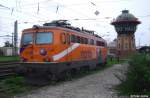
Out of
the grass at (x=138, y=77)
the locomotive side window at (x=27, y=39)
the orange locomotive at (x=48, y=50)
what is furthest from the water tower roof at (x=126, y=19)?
the grass at (x=138, y=77)

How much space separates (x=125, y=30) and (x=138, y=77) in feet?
162

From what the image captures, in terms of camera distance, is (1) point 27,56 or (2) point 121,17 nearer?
(1) point 27,56

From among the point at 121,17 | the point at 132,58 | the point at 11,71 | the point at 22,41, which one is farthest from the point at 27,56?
the point at 121,17

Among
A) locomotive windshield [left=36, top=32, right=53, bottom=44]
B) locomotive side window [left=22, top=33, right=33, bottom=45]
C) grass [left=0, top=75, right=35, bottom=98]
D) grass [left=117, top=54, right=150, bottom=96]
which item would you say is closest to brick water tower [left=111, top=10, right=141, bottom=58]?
locomotive side window [left=22, top=33, right=33, bottom=45]

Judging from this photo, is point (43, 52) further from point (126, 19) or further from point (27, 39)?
point (126, 19)

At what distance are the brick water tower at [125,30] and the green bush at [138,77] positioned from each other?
155 feet

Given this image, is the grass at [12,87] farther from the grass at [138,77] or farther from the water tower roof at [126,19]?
the water tower roof at [126,19]

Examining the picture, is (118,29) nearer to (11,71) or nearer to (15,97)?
(11,71)

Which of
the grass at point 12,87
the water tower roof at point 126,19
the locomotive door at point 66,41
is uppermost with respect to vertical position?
the water tower roof at point 126,19

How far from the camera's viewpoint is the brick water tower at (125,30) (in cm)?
5997

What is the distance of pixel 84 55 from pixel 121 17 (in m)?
41.8

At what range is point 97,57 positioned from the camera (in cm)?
2527

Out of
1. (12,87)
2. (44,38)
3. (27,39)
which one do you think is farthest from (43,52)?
(12,87)

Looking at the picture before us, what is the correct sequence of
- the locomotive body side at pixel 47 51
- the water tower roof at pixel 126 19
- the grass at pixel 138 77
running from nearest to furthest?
the grass at pixel 138 77
the locomotive body side at pixel 47 51
the water tower roof at pixel 126 19
